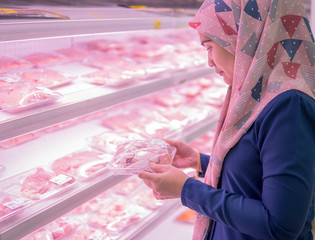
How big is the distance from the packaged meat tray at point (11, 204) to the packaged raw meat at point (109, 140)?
577 millimetres

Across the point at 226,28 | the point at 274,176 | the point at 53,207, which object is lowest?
the point at 53,207

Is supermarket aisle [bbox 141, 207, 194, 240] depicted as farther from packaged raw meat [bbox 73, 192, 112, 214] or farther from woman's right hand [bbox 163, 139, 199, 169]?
woman's right hand [bbox 163, 139, 199, 169]

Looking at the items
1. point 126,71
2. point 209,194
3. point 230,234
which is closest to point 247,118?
point 209,194

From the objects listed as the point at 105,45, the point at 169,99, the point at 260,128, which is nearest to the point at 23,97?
the point at 260,128

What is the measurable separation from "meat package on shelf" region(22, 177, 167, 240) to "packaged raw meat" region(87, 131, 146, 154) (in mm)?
388

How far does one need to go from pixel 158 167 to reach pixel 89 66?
1079 millimetres

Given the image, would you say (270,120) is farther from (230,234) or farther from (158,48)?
(158,48)

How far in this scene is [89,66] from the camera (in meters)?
2.17

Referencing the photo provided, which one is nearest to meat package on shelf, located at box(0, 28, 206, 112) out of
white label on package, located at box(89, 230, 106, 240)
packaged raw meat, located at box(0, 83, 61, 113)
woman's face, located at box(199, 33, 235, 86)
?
packaged raw meat, located at box(0, 83, 61, 113)

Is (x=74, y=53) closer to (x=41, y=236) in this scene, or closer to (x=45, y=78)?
(x=45, y=78)

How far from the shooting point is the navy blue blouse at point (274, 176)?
1.02 metres

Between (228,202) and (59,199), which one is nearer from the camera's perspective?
(228,202)

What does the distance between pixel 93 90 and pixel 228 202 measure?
2.93 ft

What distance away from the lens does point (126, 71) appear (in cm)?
204
